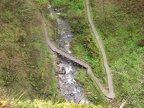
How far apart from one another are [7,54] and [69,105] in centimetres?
2463

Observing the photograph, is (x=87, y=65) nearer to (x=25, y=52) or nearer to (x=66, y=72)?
(x=66, y=72)

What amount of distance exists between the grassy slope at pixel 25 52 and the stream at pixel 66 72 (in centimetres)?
115

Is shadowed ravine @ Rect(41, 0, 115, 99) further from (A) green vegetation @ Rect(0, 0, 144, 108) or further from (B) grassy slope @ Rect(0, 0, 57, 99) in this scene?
(B) grassy slope @ Rect(0, 0, 57, 99)

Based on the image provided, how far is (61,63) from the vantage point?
36.1 metres

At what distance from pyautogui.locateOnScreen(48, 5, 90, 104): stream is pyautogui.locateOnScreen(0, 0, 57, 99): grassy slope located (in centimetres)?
115

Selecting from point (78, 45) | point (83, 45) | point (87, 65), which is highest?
point (78, 45)

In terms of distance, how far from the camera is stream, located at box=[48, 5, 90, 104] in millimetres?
34031

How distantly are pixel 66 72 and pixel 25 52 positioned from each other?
20.3 feet

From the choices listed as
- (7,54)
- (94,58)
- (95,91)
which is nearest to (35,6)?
(7,54)

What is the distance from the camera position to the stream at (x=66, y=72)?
3403 centimetres

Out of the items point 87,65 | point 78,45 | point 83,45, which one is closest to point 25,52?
point 78,45

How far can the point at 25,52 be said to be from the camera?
117ft

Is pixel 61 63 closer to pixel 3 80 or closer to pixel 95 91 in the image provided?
pixel 95 91

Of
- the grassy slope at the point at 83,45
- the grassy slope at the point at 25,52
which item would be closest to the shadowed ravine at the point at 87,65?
the grassy slope at the point at 83,45
